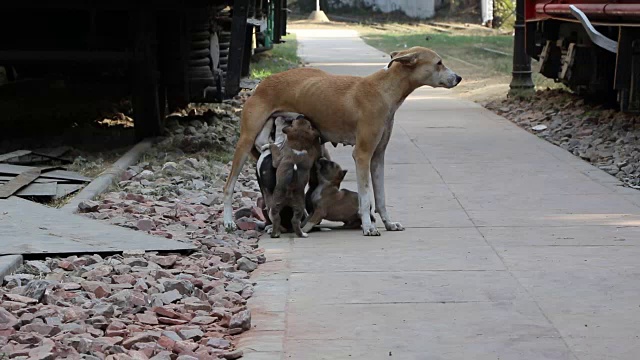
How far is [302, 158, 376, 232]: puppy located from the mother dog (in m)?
0.14

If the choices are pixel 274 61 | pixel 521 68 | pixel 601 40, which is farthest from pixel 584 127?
pixel 274 61

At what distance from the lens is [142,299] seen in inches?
239

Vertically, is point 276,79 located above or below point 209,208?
above

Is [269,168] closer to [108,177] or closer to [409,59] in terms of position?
[409,59]

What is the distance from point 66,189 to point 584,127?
23.3ft

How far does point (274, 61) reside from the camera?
86.2 feet

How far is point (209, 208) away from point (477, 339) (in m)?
3.94

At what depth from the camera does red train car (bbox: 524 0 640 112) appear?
42.1ft

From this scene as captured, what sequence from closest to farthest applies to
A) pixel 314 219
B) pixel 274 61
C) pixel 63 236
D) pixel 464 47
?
1. pixel 63 236
2. pixel 314 219
3. pixel 274 61
4. pixel 464 47

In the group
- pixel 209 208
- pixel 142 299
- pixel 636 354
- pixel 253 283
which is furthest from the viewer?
pixel 209 208

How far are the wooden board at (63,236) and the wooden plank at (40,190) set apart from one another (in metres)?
0.81

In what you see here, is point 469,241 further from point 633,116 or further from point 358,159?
point 633,116

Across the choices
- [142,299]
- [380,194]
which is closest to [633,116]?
[380,194]

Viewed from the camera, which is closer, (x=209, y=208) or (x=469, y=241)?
(x=469, y=241)
